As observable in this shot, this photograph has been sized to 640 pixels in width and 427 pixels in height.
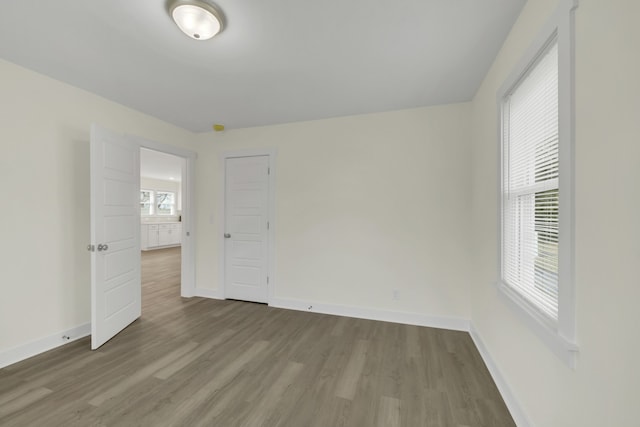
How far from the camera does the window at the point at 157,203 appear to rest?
9484mm

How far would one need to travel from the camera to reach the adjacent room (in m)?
1.08

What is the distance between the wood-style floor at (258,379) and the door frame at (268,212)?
2.51 feet

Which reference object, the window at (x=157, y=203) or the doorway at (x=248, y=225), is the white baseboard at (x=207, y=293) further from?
the window at (x=157, y=203)

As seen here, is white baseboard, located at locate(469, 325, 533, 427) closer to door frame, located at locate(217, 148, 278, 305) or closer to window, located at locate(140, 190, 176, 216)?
door frame, located at locate(217, 148, 278, 305)

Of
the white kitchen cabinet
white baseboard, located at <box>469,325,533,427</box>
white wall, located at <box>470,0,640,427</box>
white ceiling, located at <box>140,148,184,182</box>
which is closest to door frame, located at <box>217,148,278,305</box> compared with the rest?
white ceiling, located at <box>140,148,184,182</box>

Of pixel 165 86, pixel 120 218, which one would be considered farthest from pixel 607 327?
pixel 120 218

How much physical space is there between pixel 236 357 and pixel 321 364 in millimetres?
768

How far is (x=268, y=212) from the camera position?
12.1ft

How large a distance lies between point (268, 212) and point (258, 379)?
210 centimetres

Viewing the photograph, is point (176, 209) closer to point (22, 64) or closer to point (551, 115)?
point (22, 64)

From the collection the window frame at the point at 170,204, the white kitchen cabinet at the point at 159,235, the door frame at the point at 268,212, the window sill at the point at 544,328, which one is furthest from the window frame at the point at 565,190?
the window frame at the point at 170,204

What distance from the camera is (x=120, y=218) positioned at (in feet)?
9.41

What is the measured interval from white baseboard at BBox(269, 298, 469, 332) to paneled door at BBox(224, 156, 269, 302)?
0.44 meters

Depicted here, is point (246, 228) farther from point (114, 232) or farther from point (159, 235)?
point (159, 235)
